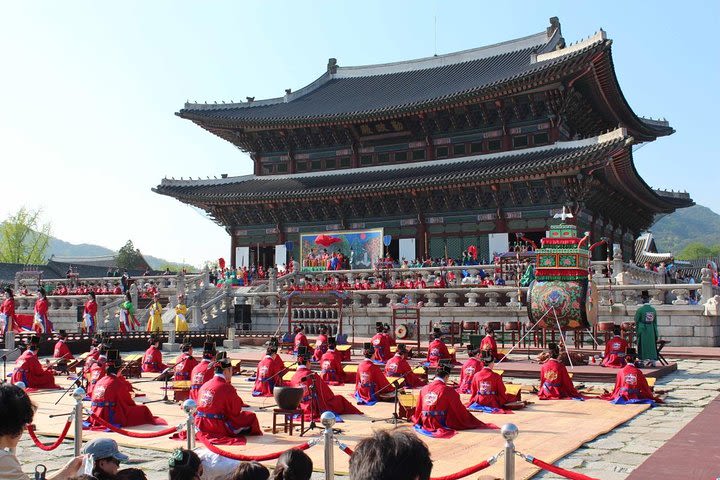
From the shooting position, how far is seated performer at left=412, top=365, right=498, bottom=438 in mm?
10617

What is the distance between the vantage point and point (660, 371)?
54.2ft

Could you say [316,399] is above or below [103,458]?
below

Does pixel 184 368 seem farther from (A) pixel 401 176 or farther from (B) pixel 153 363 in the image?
(A) pixel 401 176

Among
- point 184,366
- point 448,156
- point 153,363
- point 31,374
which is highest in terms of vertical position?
point 448,156

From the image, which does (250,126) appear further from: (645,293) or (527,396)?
(527,396)

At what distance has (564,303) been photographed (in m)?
17.9

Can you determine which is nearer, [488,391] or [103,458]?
[103,458]

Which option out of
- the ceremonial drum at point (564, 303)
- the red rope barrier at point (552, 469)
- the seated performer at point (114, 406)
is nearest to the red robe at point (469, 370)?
the ceremonial drum at point (564, 303)

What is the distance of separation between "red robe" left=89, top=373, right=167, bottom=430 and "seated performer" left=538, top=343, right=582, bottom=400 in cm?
787

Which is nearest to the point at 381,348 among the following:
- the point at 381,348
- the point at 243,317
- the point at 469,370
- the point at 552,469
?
the point at 381,348

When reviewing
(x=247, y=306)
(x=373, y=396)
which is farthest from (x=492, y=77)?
(x=373, y=396)

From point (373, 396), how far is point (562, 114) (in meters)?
23.2

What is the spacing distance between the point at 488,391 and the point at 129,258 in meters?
67.3

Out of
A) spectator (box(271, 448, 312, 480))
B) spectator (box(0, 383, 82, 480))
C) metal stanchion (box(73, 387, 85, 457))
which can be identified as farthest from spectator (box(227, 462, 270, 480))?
metal stanchion (box(73, 387, 85, 457))
